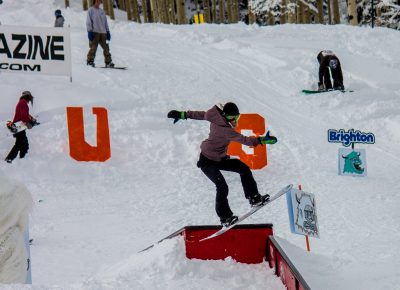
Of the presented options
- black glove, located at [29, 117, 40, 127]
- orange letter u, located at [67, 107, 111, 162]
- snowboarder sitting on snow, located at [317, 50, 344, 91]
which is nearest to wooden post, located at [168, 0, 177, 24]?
snowboarder sitting on snow, located at [317, 50, 344, 91]

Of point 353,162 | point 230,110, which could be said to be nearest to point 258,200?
point 230,110

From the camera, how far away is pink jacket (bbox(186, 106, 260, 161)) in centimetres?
742

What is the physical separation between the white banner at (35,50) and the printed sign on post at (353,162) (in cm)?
682

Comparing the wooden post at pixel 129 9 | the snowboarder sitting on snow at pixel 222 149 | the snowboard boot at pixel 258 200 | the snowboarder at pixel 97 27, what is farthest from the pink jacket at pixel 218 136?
the wooden post at pixel 129 9

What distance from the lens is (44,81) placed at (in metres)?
15.4

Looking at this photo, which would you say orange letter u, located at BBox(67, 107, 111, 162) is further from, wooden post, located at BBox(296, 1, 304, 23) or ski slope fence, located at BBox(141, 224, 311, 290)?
Result: wooden post, located at BBox(296, 1, 304, 23)

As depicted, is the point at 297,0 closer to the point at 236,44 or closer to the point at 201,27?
the point at 201,27

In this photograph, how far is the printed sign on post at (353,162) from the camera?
11.1 meters

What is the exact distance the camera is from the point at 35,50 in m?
13.7

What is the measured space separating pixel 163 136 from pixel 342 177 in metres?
4.04

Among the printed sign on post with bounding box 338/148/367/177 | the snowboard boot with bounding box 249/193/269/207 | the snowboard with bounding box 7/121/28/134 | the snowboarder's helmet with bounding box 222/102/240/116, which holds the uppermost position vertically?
the snowboarder's helmet with bounding box 222/102/240/116

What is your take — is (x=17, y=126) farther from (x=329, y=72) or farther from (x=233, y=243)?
(x=329, y=72)

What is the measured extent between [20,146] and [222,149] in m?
5.75

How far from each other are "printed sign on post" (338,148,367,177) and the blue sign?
36 centimetres
